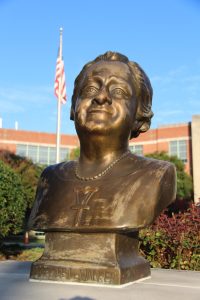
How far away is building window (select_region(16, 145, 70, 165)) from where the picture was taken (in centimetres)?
3684

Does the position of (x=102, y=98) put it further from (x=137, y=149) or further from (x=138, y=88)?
(x=137, y=149)

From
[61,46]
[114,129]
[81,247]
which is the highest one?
[61,46]

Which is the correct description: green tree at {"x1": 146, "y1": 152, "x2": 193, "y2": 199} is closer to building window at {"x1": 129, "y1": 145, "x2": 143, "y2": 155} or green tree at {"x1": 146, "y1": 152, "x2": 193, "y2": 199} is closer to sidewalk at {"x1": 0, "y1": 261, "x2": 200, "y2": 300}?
building window at {"x1": 129, "y1": 145, "x2": 143, "y2": 155}

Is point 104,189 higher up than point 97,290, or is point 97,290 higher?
point 104,189

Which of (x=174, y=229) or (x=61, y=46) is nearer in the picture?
(x=174, y=229)

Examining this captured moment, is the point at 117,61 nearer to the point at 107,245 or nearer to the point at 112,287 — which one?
the point at 107,245

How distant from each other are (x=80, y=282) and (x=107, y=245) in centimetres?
34

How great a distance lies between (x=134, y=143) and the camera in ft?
119

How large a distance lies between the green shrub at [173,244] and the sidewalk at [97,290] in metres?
2.78

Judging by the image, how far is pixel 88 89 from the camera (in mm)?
3670

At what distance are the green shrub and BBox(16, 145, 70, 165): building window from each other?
30059 mm

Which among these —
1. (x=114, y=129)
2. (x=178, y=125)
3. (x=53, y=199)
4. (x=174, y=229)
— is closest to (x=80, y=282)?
(x=53, y=199)

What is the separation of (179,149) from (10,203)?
2570cm

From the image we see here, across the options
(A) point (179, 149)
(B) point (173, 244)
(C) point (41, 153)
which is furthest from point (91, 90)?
(C) point (41, 153)
